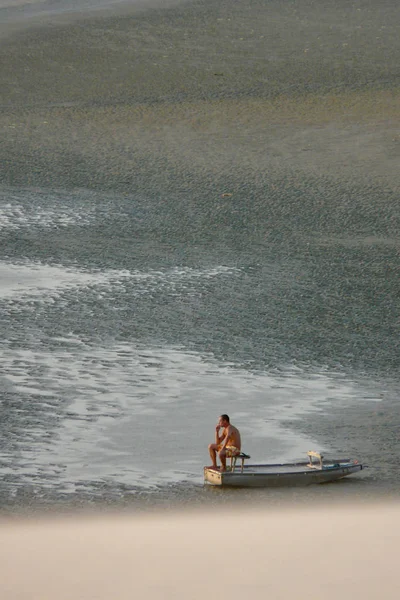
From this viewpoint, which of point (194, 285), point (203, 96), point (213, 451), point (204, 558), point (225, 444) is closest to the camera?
point (204, 558)

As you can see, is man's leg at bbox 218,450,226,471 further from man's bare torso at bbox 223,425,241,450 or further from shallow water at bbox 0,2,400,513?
shallow water at bbox 0,2,400,513

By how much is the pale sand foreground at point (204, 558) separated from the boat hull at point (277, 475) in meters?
0.85

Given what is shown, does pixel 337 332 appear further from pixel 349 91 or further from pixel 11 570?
pixel 349 91

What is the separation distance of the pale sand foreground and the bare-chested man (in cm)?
96

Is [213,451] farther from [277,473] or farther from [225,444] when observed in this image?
[277,473]

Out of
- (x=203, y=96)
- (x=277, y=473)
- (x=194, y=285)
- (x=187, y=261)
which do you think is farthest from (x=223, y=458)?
(x=203, y=96)

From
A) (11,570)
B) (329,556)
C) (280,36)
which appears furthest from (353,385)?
(280,36)

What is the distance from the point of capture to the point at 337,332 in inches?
531

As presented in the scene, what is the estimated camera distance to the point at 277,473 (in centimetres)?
949

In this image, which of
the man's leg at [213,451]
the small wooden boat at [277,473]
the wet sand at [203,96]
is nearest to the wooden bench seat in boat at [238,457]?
the small wooden boat at [277,473]

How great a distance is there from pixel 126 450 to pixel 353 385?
8.90 ft

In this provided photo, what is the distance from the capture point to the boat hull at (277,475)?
373 inches

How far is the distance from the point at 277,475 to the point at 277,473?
0.05ft

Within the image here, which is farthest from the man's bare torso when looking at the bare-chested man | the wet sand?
the wet sand
